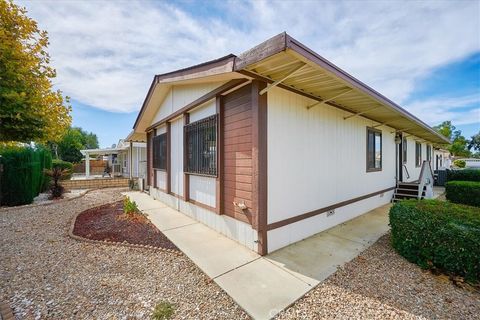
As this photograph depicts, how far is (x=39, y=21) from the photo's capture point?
23.1 ft

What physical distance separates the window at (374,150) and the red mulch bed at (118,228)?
6.85m

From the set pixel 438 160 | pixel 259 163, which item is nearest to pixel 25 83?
pixel 259 163

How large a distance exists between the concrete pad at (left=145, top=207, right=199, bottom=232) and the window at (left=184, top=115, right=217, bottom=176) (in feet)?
4.58

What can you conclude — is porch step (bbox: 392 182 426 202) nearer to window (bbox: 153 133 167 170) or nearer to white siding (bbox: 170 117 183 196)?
white siding (bbox: 170 117 183 196)

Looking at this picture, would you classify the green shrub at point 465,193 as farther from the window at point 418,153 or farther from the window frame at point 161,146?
the window frame at point 161,146

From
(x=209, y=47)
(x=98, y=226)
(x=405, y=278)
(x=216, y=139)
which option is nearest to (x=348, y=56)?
(x=209, y=47)

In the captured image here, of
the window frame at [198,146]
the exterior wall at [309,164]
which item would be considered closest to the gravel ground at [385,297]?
the exterior wall at [309,164]

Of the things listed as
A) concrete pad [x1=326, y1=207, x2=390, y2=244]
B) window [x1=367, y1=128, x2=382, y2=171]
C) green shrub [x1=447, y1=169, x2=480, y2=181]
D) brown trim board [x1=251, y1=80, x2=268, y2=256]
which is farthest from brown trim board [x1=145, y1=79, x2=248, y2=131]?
green shrub [x1=447, y1=169, x2=480, y2=181]

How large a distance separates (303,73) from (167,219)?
5.16 meters

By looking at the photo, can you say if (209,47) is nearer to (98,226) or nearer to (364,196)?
(98,226)

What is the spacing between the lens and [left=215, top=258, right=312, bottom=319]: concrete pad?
7.86 feet

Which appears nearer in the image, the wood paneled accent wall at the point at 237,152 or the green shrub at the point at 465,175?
the wood paneled accent wall at the point at 237,152

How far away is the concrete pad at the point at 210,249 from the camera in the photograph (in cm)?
335

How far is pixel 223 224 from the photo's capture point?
15.4 ft
